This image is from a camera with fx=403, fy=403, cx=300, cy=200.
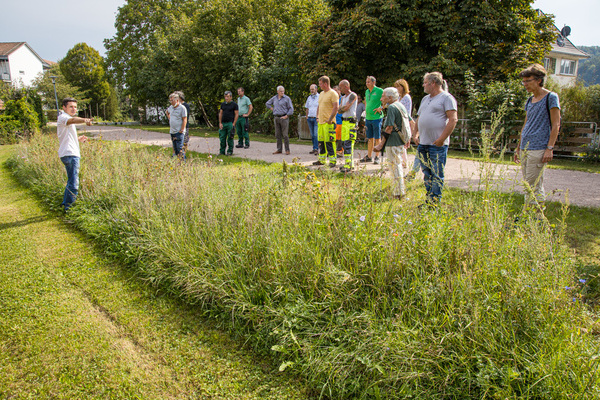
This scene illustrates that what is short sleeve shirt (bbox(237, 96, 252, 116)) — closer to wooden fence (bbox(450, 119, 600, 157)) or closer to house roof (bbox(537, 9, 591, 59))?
wooden fence (bbox(450, 119, 600, 157))

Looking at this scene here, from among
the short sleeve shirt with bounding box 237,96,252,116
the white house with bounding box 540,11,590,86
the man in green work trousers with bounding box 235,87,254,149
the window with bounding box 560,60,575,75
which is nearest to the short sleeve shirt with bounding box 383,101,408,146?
the man in green work trousers with bounding box 235,87,254,149

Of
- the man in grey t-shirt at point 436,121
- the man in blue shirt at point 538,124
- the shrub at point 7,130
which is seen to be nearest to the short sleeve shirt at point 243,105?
the man in grey t-shirt at point 436,121

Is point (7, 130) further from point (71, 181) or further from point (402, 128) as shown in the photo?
point (402, 128)

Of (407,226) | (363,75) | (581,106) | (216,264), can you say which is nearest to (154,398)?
(216,264)

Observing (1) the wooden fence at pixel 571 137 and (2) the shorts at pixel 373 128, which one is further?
(1) the wooden fence at pixel 571 137

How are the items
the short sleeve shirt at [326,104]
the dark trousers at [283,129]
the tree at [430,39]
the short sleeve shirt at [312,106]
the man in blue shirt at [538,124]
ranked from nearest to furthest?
the man in blue shirt at [538,124]
the short sleeve shirt at [326,104]
the short sleeve shirt at [312,106]
the dark trousers at [283,129]
the tree at [430,39]

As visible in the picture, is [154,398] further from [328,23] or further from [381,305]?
[328,23]

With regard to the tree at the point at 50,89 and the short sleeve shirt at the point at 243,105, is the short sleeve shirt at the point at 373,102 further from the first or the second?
the tree at the point at 50,89

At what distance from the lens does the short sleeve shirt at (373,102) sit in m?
9.39

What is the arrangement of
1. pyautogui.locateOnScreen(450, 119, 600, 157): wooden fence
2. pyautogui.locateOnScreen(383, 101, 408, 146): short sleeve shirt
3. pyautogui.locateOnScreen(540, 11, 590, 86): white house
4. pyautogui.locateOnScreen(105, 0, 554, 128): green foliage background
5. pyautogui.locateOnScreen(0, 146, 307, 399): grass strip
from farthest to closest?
pyautogui.locateOnScreen(540, 11, 590, 86): white house
pyautogui.locateOnScreen(105, 0, 554, 128): green foliage background
pyautogui.locateOnScreen(450, 119, 600, 157): wooden fence
pyautogui.locateOnScreen(383, 101, 408, 146): short sleeve shirt
pyautogui.locateOnScreen(0, 146, 307, 399): grass strip

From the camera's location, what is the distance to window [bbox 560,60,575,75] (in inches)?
1794

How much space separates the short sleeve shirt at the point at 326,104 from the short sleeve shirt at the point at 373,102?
923 millimetres

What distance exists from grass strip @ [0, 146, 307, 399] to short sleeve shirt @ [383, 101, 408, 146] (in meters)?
4.15

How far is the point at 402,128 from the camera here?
255 inches
